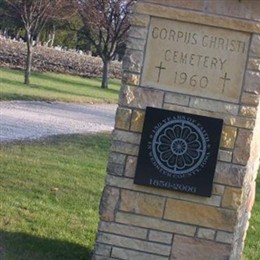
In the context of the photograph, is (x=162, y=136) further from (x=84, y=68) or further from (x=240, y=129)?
(x=84, y=68)

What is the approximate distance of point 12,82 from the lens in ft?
84.0

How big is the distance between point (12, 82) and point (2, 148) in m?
14.4

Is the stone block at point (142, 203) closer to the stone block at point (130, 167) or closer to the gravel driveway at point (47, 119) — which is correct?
the stone block at point (130, 167)

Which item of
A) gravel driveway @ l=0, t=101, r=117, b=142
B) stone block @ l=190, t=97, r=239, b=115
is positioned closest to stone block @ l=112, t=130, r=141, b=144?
stone block @ l=190, t=97, r=239, b=115

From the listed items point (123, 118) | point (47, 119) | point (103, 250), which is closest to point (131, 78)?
point (123, 118)

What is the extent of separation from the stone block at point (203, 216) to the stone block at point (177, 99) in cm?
72

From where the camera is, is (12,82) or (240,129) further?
(12,82)

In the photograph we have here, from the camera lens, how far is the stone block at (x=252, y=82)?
18.7 ft

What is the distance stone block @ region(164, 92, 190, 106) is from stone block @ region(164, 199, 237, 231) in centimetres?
72

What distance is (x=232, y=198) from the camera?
5.74 m

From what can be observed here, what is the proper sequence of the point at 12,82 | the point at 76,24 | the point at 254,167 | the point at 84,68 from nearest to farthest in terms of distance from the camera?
the point at 254,167 < the point at 12,82 < the point at 84,68 < the point at 76,24

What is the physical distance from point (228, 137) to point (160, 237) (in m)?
0.89

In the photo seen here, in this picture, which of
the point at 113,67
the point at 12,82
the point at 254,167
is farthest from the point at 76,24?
the point at 254,167

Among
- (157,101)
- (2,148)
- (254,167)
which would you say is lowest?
(2,148)
